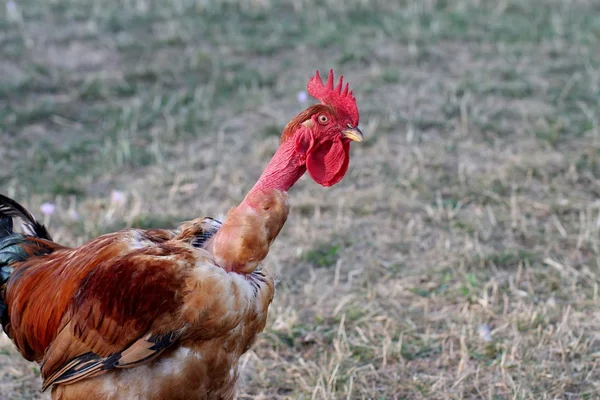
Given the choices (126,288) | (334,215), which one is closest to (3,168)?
(334,215)

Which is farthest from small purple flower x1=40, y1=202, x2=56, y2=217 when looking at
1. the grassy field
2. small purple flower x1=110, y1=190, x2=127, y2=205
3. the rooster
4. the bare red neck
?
the bare red neck

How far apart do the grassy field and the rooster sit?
3.01 ft

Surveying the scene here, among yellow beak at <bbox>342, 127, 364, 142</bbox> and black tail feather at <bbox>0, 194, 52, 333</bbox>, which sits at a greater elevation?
yellow beak at <bbox>342, 127, 364, 142</bbox>

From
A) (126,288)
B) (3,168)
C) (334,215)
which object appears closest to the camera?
(126,288)

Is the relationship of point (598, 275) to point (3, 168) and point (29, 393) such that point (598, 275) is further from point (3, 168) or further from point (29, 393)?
point (3, 168)

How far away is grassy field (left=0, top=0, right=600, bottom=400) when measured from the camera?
13.6 ft

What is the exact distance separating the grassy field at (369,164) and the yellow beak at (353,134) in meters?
1.34

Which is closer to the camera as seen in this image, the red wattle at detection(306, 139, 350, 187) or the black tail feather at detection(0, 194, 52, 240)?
the red wattle at detection(306, 139, 350, 187)

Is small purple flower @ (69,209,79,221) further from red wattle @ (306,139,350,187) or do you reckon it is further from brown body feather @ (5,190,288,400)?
red wattle @ (306,139,350,187)

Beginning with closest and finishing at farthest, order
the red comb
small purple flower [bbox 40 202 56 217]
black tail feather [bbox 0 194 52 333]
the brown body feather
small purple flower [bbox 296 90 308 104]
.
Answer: the brown body feather, the red comb, black tail feather [bbox 0 194 52 333], small purple flower [bbox 40 202 56 217], small purple flower [bbox 296 90 308 104]

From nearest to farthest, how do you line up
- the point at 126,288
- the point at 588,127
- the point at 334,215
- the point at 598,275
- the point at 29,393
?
the point at 126,288 < the point at 29,393 < the point at 598,275 < the point at 334,215 < the point at 588,127

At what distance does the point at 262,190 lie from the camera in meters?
3.06

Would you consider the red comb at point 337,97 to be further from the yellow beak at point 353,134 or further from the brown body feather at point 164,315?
the brown body feather at point 164,315

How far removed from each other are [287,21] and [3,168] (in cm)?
387
